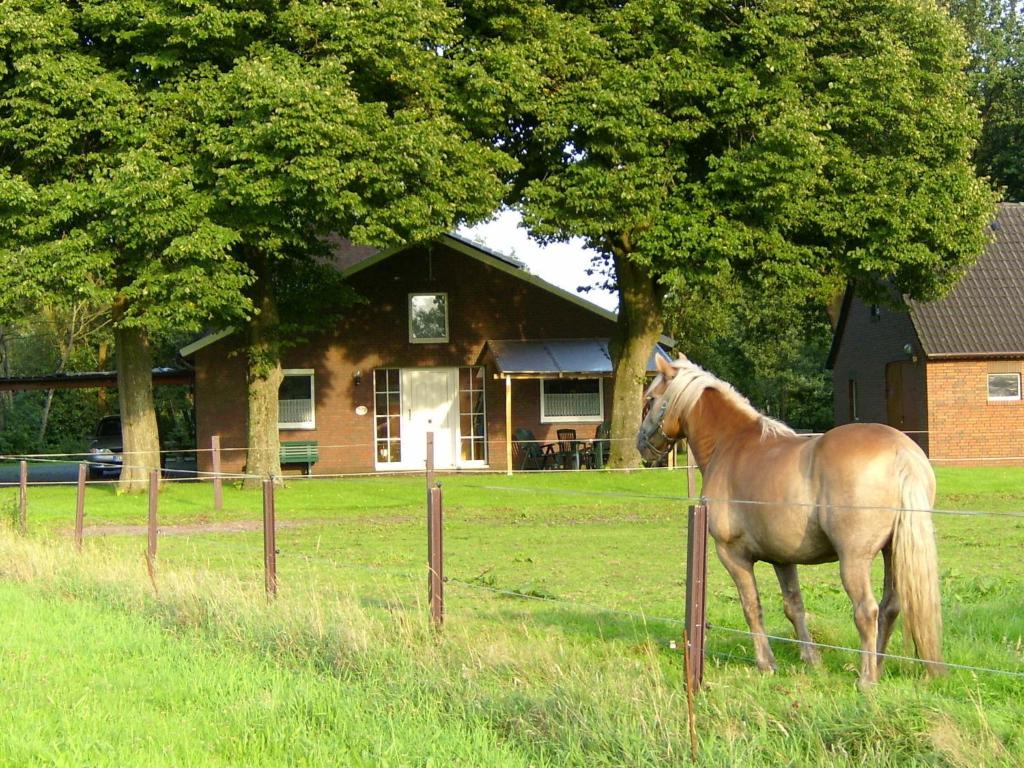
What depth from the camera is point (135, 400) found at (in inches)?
1027

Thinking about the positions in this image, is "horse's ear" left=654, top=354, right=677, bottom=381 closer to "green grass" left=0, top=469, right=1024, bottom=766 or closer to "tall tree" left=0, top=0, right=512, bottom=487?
"green grass" left=0, top=469, right=1024, bottom=766

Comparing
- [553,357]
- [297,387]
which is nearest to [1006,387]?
[553,357]

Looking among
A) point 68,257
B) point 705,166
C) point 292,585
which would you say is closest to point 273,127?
point 68,257

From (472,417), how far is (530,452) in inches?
115

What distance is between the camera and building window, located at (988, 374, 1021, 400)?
32625 mm

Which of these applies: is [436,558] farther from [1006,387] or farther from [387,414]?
[1006,387]

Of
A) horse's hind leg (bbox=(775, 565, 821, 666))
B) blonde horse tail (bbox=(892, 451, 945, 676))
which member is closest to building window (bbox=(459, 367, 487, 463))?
horse's hind leg (bbox=(775, 565, 821, 666))

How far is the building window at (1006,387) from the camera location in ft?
107

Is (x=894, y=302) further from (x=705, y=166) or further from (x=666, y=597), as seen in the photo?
(x=666, y=597)

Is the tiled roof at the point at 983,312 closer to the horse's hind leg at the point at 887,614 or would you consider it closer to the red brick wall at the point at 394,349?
the red brick wall at the point at 394,349

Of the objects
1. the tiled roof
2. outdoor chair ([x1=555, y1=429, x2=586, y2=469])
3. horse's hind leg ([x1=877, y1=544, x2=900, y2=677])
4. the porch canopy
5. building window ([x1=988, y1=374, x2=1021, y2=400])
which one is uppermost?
the tiled roof

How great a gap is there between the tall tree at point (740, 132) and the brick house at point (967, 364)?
16.4 ft

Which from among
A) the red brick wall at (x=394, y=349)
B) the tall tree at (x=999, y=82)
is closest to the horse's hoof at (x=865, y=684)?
the red brick wall at (x=394, y=349)

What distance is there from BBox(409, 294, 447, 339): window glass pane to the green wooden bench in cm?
429
